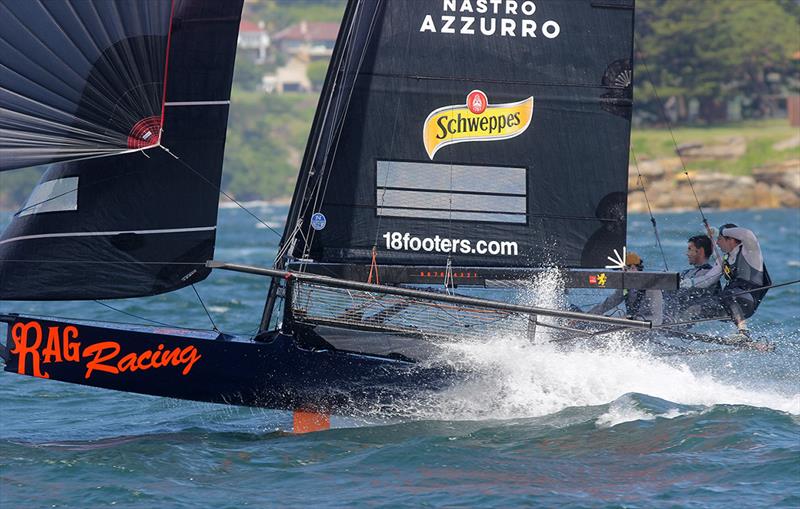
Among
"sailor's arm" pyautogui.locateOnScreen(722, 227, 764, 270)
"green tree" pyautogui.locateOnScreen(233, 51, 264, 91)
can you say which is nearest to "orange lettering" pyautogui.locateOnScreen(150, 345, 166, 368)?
"sailor's arm" pyautogui.locateOnScreen(722, 227, 764, 270)

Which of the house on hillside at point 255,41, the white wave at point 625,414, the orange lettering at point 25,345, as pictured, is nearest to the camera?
the orange lettering at point 25,345

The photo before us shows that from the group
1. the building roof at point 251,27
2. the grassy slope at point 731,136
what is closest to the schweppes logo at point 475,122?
the grassy slope at point 731,136

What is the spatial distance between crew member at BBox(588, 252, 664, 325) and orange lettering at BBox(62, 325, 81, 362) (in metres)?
4.11

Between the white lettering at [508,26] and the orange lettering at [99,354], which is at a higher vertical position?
the white lettering at [508,26]

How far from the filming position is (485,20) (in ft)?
31.6

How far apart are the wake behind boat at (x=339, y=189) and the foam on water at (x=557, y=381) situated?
0.18 metres

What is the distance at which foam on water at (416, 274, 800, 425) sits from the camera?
31.3 ft

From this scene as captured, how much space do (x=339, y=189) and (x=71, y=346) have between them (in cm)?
228

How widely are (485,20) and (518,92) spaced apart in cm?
61

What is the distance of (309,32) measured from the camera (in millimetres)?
137500

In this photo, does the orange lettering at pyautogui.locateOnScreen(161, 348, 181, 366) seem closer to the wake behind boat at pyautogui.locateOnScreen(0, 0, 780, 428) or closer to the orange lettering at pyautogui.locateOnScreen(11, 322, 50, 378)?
the wake behind boat at pyautogui.locateOnScreen(0, 0, 780, 428)

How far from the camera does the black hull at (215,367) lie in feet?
29.2

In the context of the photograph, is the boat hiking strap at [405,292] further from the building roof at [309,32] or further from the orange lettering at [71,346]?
the building roof at [309,32]

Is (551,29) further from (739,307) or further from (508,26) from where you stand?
(739,307)
